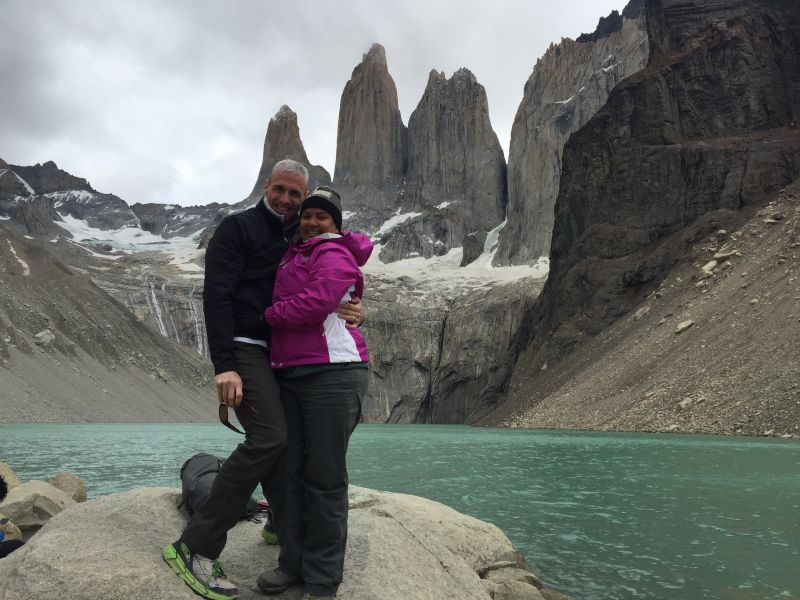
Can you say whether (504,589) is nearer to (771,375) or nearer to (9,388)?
(771,375)

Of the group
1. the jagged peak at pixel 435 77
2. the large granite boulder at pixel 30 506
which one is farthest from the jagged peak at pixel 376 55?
the large granite boulder at pixel 30 506

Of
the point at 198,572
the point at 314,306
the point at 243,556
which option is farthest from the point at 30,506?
the point at 314,306

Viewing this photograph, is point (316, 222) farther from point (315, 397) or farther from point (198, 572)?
point (198, 572)

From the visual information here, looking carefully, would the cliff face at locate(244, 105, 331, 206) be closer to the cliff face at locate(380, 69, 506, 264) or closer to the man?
the cliff face at locate(380, 69, 506, 264)

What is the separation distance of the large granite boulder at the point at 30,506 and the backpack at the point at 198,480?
11.4 ft

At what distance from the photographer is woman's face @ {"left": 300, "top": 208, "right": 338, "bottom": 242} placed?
4707 millimetres

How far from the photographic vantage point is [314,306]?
14.2 feet

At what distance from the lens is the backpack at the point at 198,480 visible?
5.36 m

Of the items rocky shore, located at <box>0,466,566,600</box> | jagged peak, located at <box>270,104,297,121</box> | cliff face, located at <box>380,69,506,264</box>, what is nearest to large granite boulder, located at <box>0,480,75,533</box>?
rocky shore, located at <box>0,466,566,600</box>

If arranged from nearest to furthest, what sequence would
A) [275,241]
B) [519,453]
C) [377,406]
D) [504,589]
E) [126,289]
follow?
[275,241], [504,589], [519,453], [377,406], [126,289]

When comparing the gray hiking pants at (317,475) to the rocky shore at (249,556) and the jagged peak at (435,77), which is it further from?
the jagged peak at (435,77)

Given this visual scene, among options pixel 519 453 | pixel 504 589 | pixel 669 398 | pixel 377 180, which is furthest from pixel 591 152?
pixel 377 180

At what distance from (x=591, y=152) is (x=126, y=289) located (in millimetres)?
75076

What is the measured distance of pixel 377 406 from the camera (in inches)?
3578
